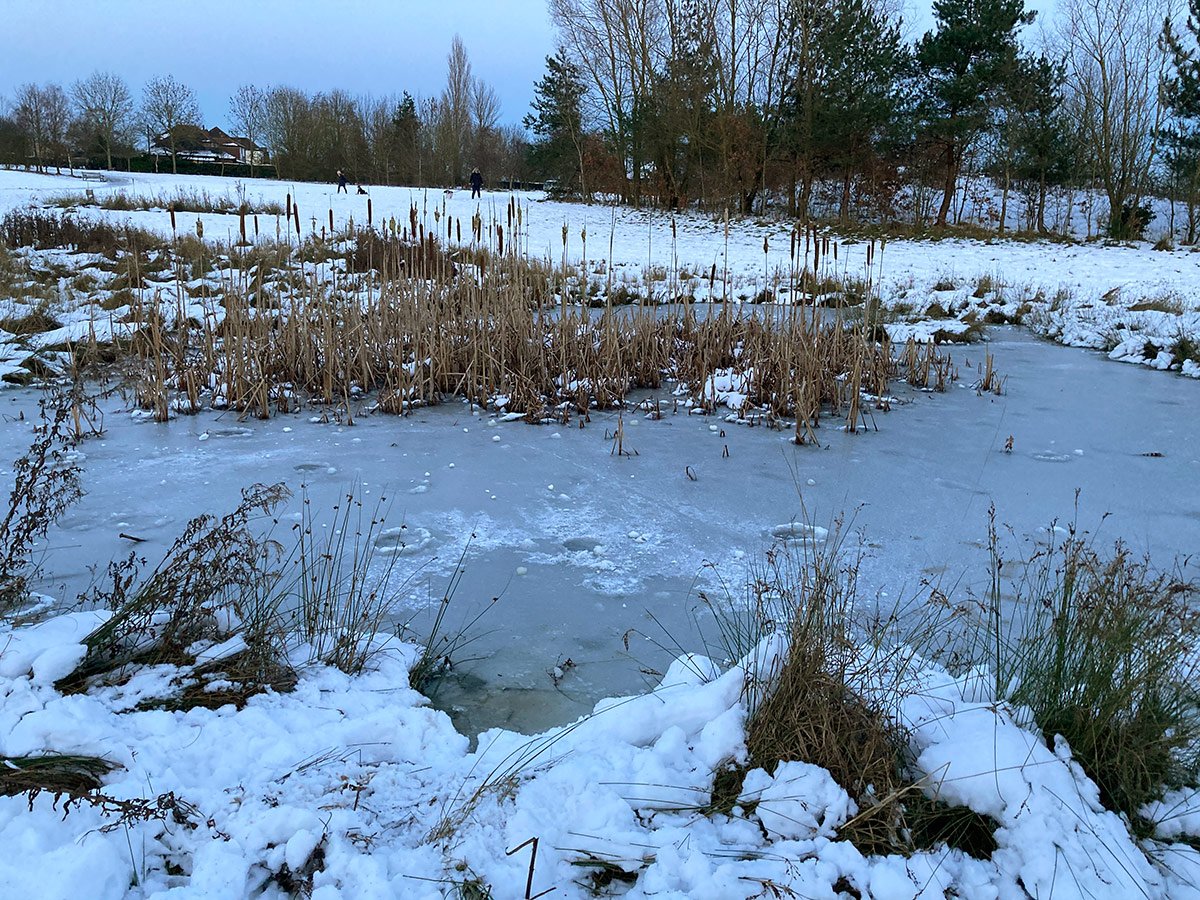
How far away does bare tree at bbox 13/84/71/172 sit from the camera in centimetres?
2948

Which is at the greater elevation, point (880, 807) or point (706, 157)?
point (706, 157)

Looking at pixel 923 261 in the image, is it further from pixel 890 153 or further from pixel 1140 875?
pixel 1140 875

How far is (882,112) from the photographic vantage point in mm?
18688

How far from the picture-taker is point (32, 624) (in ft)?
8.03

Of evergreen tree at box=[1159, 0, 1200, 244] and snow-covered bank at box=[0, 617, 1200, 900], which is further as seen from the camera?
evergreen tree at box=[1159, 0, 1200, 244]

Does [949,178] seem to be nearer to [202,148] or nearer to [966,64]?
[966,64]

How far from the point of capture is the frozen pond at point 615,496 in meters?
2.62

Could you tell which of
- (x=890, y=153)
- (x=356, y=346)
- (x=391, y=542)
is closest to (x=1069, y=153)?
(x=890, y=153)

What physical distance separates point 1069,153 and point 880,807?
22.6 meters

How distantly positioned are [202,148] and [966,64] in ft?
120

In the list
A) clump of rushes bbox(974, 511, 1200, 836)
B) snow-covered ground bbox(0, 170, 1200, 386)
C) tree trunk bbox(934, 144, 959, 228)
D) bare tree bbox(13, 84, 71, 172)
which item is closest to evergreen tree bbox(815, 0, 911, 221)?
tree trunk bbox(934, 144, 959, 228)

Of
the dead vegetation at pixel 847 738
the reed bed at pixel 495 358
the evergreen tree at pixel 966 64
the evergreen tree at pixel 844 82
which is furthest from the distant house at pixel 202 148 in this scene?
the dead vegetation at pixel 847 738

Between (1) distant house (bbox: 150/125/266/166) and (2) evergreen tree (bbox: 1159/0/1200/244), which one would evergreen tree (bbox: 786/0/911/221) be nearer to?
(2) evergreen tree (bbox: 1159/0/1200/244)

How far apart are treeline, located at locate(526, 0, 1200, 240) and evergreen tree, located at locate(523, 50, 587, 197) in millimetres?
2192
